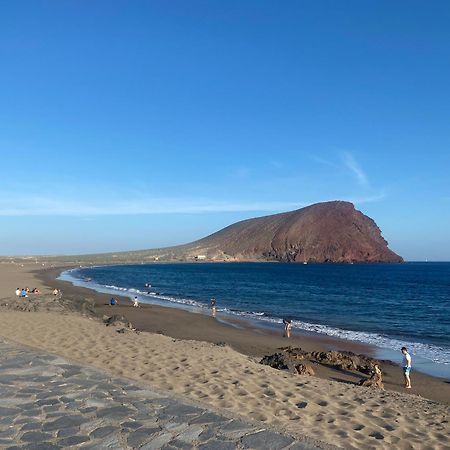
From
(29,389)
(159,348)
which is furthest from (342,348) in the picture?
(29,389)

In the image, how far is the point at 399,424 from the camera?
6.71m

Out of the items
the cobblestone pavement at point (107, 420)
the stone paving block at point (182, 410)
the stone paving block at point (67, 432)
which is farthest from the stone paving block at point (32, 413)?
the stone paving block at point (182, 410)

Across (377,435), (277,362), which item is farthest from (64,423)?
(277,362)

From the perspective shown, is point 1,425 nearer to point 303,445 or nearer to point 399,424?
point 303,445

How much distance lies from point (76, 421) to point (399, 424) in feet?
14.7

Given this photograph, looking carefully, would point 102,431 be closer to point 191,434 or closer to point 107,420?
point 107,420

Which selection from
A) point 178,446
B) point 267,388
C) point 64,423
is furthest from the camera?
point 267,388

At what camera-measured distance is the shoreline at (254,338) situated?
45.5ft

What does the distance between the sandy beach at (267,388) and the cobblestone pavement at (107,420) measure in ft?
2.07

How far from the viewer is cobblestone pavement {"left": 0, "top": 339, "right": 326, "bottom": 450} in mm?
4742

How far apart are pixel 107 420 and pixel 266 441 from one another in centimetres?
188

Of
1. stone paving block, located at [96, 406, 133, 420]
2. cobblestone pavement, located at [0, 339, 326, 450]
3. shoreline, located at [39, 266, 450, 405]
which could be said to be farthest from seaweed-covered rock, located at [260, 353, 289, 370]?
stone paving block, located at [96, 406, 133, 420]

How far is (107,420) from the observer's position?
5391 mm

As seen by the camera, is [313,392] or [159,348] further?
[159,348]
